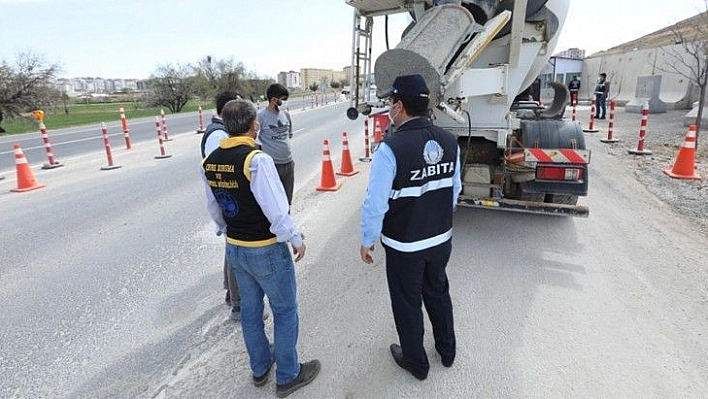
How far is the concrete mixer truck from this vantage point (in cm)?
401

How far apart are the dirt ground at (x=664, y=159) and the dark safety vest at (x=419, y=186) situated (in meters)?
4.24

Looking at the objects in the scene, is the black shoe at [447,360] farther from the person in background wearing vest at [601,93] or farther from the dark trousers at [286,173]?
the person in background wearing vest at [601,93]

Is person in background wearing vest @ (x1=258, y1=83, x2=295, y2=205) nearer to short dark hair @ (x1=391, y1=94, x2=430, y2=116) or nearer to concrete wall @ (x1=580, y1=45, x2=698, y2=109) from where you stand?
short dark hair @ (x1=391, y1=94, x2=430, y2=116)

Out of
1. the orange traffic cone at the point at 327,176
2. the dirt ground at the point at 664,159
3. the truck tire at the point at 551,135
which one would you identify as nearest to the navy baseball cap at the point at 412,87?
the truck tire at the point at 551,135

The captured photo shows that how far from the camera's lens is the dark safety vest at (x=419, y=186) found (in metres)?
2.33

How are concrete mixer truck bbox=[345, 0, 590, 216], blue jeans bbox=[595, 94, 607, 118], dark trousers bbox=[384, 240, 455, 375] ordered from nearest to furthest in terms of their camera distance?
1. dark trousers bbox=[384, 240, 455, 375]
2. concrete mixer truck bbox=[345, 0, 590, 216]
3. blue jeans bbox=[595, 94, 607, 118]

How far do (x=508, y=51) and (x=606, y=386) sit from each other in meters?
3.64

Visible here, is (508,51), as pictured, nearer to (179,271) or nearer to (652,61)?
(179,271)

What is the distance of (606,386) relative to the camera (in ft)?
8.11

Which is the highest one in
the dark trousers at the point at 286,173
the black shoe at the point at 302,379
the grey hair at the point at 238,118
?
the grey hair at the point at 238,118

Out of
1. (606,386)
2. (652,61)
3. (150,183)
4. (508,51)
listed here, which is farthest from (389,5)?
(652,61)

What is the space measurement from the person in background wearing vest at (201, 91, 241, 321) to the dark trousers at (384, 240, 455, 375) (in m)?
1.52

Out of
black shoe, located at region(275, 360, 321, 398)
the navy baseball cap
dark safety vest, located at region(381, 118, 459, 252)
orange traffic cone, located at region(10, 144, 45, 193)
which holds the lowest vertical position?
black shoe, located at region(275, 360, 321, 398)

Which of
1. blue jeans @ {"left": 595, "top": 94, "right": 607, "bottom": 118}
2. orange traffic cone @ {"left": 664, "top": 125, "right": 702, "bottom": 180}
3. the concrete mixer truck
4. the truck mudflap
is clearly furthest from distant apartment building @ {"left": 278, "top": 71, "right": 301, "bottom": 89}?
the truck mudflap
